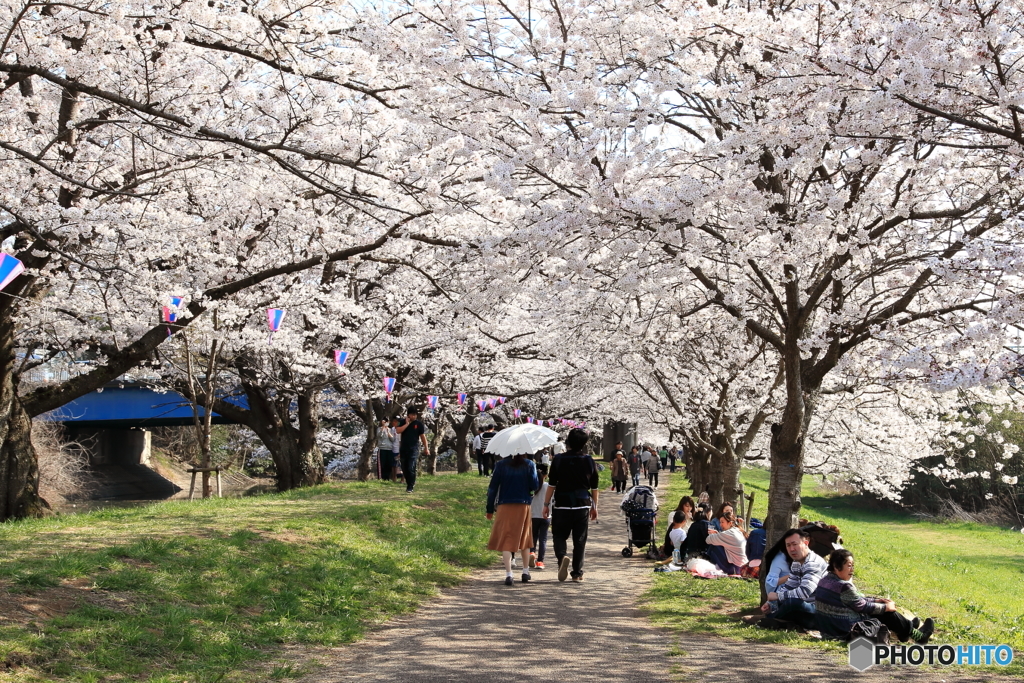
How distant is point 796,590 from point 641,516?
21.1 ft

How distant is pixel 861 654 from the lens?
650 centimetres

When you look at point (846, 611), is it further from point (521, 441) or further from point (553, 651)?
point (521, 441)

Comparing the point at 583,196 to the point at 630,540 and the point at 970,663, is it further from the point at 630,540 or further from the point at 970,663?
the point at 630,540

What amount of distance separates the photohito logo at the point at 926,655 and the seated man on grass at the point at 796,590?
2.49 ft

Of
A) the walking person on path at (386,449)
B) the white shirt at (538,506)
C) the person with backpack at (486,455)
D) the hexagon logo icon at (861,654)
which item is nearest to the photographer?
the hexagon logo icon at (861,654)

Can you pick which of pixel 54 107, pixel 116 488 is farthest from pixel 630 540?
pixel 116 488

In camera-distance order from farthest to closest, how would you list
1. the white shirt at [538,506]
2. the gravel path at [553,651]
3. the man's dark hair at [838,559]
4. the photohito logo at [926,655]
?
1. the white shirt at [538,506]
2. the man's dark hair at [838,559]
3. the photohito logo at [926,655]
4. the gravel path at [553,651]

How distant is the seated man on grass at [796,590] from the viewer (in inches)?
296

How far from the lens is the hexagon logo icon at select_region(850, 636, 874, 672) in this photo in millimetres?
6176

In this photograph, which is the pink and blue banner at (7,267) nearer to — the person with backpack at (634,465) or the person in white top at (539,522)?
the person in white top at (539,522)

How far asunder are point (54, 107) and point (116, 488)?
3417 centimetres

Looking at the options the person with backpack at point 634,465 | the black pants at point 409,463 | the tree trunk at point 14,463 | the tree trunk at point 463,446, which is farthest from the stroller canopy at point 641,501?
the tree trunk at point 463,446

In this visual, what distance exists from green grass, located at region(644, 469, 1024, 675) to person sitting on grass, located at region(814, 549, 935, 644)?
0.28 m

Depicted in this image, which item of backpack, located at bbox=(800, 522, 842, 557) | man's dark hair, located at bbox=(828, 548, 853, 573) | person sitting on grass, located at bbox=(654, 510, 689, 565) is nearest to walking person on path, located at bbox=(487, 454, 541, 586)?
backpack, located at bbox=(800, 522, 842, 557)
